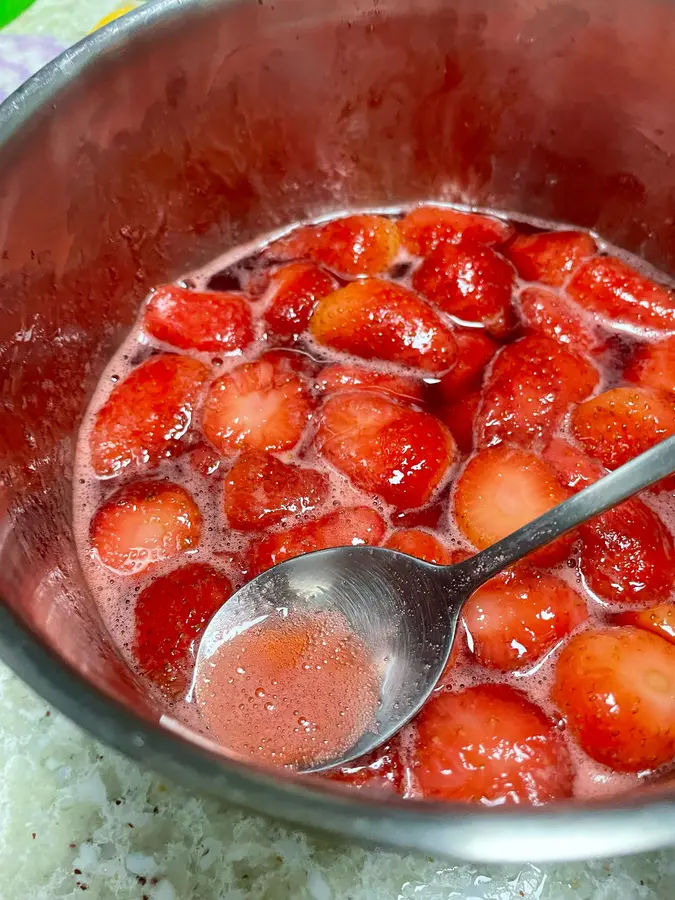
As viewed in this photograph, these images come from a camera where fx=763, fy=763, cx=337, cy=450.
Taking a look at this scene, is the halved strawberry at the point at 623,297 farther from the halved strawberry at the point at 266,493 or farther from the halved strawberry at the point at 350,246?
the halved strawberry at the point at 266,493

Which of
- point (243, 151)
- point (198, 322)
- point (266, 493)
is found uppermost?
point (243, 151)

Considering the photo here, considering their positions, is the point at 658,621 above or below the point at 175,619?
below

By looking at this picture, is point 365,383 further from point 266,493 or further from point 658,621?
point 658,621

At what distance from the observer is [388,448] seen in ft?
2.95

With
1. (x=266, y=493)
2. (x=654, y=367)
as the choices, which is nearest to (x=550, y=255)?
(x=654, y=367)

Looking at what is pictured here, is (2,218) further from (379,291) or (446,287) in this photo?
(446,287)

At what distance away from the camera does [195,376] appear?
3.34 ft

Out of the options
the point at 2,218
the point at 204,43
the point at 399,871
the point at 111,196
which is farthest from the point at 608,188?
the point at 399,871

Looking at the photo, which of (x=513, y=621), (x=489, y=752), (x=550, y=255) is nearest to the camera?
(x=489, y=752)

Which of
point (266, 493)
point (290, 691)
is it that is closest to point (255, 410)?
point (266, 493)

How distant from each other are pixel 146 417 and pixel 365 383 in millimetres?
287

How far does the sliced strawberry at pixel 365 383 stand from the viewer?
1.00m

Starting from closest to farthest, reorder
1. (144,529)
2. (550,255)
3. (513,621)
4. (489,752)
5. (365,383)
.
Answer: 1. (489,752)
2. (513,621)
3. (144,529)
4. (365,383)
5. (550,255)

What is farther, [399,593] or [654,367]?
[654,367]
